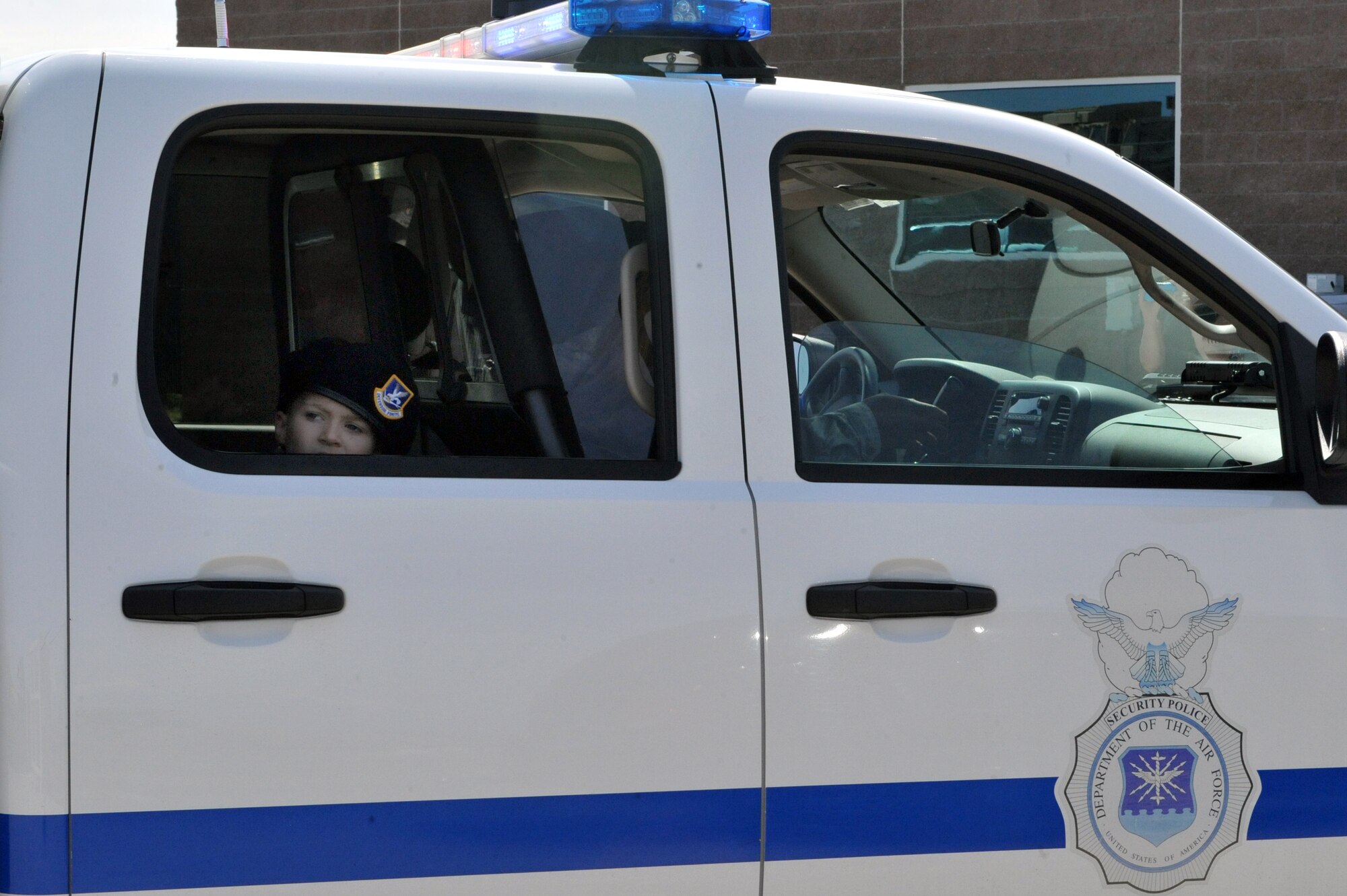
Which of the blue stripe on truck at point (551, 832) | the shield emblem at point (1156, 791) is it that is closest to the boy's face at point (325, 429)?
the blue stripe on truck at point (551, 832)

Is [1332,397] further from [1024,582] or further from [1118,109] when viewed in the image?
[1118,109]

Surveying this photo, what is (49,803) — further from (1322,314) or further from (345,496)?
(1322,314)

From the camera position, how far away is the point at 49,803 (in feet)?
5.52

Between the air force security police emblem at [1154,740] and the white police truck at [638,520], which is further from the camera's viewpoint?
the air force security police emblem at [1154,740]

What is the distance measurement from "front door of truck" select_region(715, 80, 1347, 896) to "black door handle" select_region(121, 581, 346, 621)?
23.8 inches

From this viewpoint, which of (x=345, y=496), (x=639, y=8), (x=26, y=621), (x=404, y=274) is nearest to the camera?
(x=26, y=621)

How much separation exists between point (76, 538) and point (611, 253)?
0.87m

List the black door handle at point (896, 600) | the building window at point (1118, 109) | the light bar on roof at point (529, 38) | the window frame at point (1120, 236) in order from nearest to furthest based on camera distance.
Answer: the black door handle at point (896, 600)
the window frame at point (1120, 236)
the light bar on roof at point (529, 38)
the building window at point (1118, 109)

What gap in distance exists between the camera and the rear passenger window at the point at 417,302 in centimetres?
196

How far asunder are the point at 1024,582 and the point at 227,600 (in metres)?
1.10

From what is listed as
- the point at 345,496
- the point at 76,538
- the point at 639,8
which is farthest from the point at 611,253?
the point at 76,538

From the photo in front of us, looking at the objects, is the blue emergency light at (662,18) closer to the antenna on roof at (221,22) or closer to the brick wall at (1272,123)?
the antenna on roof at (221,22)

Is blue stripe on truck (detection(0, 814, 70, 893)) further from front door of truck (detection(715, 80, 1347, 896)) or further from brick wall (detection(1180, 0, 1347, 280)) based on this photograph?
brick wall (detection(1180, 0, 1347, 280))

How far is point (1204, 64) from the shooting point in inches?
364
